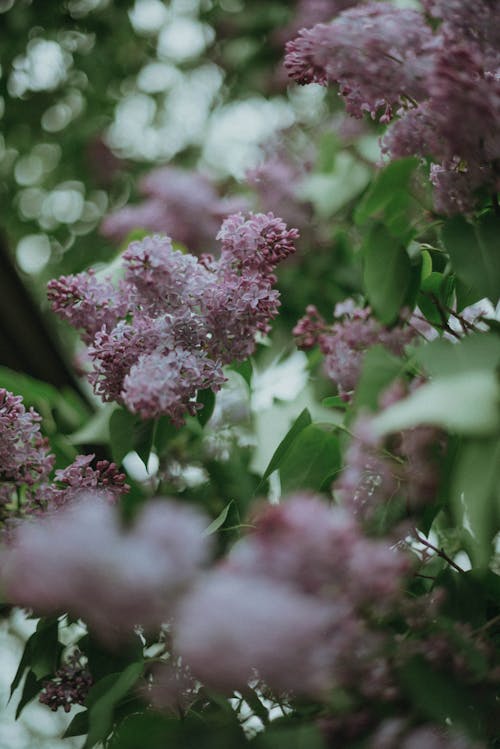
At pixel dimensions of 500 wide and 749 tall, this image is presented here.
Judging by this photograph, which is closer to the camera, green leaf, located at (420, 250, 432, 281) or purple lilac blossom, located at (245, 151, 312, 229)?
green leaf, located at (420, 250, 432, 281)

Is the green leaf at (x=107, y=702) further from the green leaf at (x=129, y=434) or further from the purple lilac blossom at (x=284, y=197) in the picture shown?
the purple lilac blossom at (x=284, y=197)

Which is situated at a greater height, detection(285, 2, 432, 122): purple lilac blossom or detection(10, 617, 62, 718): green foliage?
detection(285, 2, 432, 122): purple lilac blossom

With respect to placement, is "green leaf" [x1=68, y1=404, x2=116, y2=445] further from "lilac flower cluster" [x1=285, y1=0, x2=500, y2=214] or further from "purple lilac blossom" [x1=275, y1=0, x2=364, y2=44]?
"purple lilac blossom" [x1=275, y1=0, x2=364, y2=44]

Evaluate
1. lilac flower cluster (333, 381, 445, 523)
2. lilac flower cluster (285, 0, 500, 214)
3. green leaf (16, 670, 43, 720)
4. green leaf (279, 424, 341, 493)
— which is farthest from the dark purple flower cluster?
green leaf (16, 670, 43, 720)

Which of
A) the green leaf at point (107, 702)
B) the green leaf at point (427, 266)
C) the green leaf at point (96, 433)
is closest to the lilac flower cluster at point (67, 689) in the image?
the green leaf at point (107, 702)

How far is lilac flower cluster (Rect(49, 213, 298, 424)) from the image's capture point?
2.26 ft

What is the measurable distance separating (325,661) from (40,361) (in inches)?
47.4

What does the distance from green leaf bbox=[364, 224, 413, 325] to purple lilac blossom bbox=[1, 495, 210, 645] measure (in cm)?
31

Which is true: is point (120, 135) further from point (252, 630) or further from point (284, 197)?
point (252, 630)

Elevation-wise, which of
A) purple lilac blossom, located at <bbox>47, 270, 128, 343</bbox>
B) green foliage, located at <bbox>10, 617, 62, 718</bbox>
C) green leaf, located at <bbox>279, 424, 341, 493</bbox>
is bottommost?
green foliage, located at <bbox>10, 617, 62, 718</bbox>

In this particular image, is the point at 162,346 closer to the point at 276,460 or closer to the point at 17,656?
the point at 276,460

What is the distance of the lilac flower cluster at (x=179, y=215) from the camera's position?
1565 millimetres

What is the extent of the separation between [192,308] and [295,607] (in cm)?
40

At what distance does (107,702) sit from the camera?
578mm
